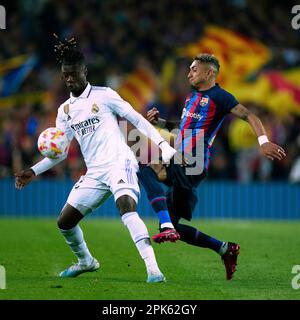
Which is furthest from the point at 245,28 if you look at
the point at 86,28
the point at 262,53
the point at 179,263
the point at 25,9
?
the point at 179,263

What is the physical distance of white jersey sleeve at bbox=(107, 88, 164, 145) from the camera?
30.9ft

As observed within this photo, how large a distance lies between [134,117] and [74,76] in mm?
774

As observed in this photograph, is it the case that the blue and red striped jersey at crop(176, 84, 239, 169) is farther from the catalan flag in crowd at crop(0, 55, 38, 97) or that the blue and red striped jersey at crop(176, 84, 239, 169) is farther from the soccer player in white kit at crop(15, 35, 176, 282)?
the catalan flag in crowd at crop(0, 55, 38, 97)

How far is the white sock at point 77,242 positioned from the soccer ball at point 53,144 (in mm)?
825

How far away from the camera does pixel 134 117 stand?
957 centimetres

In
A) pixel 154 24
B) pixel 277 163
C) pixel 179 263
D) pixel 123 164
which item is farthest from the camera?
pixel 154 24

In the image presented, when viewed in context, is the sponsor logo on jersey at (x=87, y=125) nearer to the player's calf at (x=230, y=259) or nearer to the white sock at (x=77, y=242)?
the white sock at (x=77, y=242)

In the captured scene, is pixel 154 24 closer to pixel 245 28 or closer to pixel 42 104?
pixel 245 28

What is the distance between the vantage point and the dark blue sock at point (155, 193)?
9469 millimetres

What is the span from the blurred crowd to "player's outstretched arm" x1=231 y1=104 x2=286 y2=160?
31.7 ft

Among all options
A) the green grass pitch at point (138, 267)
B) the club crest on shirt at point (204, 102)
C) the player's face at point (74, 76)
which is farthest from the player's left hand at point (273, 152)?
the player's face at point (74, 76)

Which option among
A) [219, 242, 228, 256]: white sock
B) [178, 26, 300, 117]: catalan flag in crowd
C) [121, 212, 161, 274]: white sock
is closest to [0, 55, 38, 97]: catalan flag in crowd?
[178, 26, 300, 117]: catalan flag in crowd

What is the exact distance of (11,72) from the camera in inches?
845

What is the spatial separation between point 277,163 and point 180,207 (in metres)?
10.4
